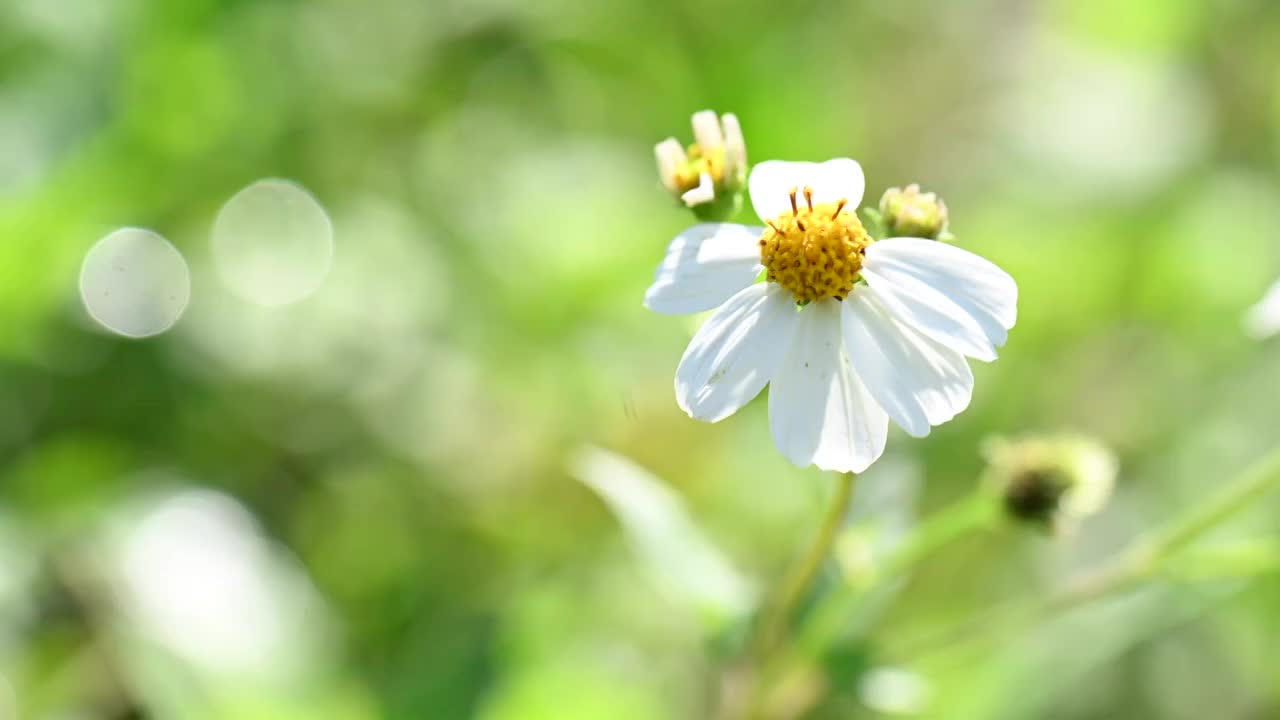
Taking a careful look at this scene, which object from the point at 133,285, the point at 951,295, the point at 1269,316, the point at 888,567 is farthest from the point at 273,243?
the point at 1269,316

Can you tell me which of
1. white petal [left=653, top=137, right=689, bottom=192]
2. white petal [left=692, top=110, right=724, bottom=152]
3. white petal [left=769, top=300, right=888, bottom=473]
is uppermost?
white petal [left=692, top=110, right=724, bottom=152]

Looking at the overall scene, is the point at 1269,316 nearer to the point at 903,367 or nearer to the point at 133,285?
the point at 903,367

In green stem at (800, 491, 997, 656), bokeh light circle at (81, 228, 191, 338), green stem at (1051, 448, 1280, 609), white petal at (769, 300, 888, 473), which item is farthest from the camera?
bokeh light circle at (81, 228, 191, 338)

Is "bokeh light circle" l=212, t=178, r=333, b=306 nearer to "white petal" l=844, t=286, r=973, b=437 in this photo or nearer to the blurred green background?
the blurred green background

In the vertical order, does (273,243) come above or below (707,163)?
above

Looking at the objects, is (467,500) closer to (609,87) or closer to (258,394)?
(258,394)

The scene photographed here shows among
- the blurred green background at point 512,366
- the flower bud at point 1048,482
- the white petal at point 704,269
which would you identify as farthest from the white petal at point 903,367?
the blurred green background at point 512,366

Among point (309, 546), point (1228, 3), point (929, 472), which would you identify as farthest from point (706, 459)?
point (1228, 3)

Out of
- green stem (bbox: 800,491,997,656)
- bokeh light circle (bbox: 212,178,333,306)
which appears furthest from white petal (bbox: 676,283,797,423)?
bokeh light circle (bbox: 212,178,333,306)
